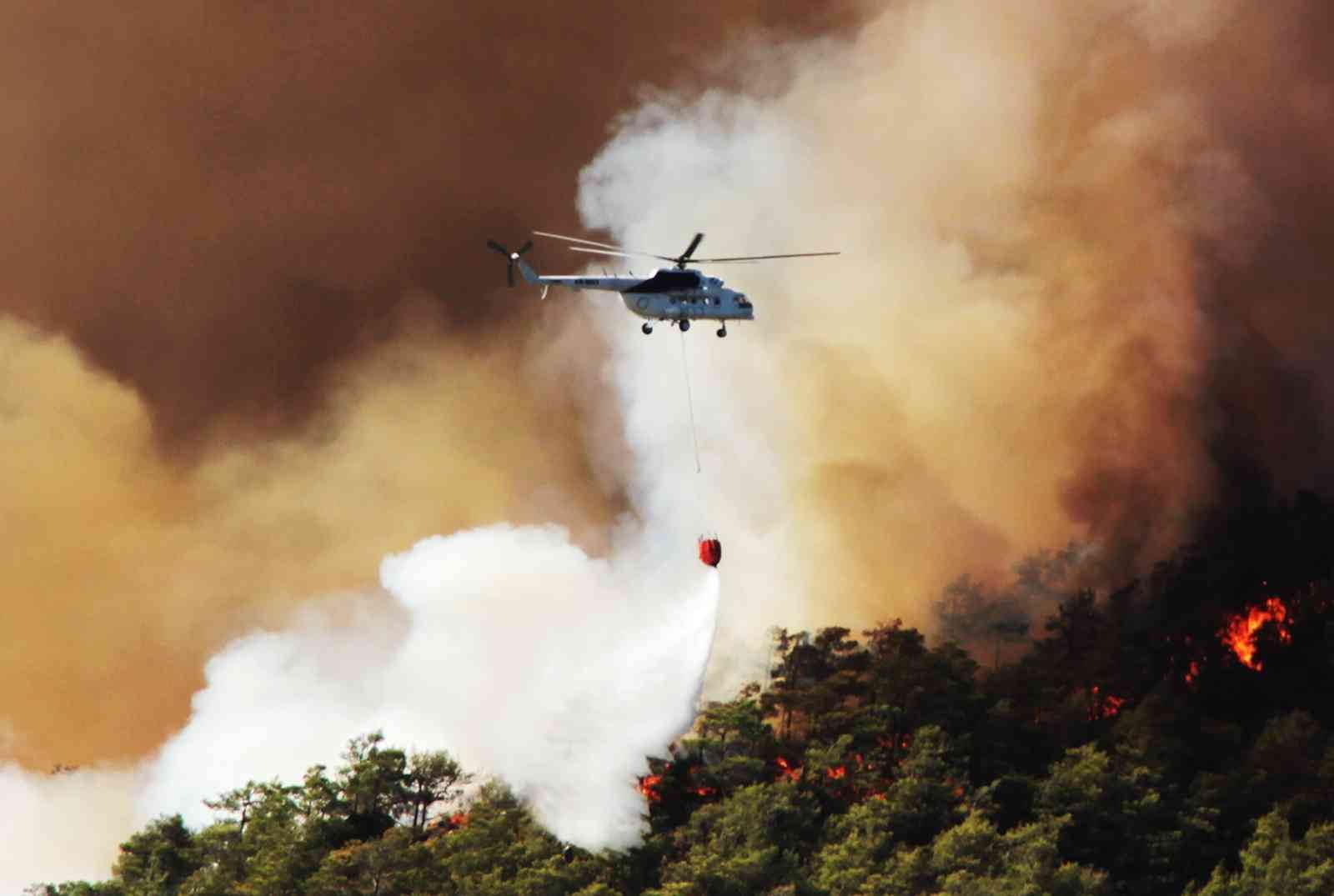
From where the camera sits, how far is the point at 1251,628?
96500mm

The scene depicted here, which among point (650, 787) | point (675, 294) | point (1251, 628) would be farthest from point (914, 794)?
point (1251, 628)

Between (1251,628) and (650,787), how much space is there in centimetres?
3575

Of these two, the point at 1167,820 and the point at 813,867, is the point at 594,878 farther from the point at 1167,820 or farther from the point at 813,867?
the point at 1167,820

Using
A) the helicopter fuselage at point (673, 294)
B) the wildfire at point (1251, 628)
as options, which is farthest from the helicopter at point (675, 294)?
the wildfire at point (1251, 628)

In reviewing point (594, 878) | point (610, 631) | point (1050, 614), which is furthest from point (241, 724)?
point (1050, 614)

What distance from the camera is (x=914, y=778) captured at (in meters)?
72.1

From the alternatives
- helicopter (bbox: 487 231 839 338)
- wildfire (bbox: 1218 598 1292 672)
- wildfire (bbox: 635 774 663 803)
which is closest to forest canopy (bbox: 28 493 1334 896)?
wildfire (bbox: 635 774 663 803)

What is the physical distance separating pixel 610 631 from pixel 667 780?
864 cm

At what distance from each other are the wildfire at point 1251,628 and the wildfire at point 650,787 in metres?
33.2

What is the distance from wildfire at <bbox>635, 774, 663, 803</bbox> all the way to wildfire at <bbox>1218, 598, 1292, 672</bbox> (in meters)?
33.2

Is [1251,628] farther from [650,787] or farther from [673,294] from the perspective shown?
[673,294]

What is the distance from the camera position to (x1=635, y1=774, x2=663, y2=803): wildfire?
2936 inches

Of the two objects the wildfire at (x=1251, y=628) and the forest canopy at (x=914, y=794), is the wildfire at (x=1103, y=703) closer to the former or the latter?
the forest canopy at (x=914, y=794)

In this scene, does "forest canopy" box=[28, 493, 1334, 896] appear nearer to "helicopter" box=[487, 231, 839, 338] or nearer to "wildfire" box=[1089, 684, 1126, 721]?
"wildfire" box=[1089, 684, 1126, 721]
